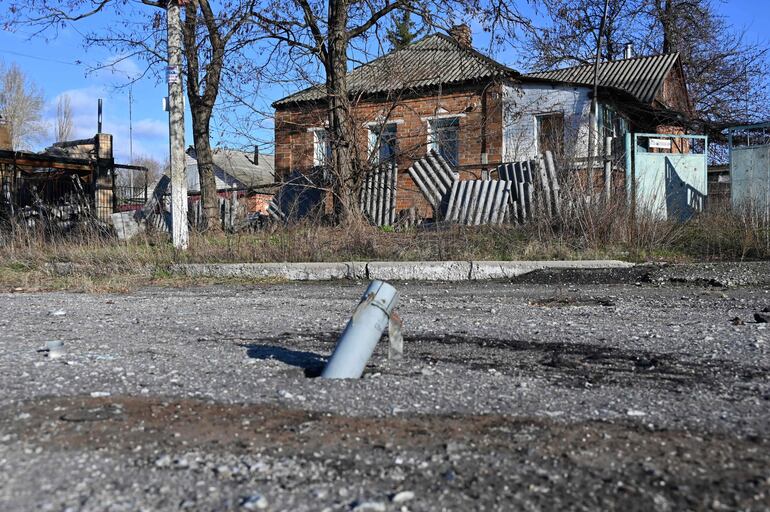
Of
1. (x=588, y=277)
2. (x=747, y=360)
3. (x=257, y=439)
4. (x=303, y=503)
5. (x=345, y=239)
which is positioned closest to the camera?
(x=303, y=503)

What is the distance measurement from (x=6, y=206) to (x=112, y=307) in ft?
37.5

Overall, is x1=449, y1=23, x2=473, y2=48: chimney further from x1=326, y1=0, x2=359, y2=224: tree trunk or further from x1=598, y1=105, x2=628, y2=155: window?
x1=598, y1=105, x2=628, y2=155: window

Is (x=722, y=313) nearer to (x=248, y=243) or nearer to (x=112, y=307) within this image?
(x=112, y=307)

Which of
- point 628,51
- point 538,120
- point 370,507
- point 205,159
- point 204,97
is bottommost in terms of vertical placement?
point 370,507

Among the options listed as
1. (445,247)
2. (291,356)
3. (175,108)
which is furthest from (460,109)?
(291,356)

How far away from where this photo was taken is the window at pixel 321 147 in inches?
488

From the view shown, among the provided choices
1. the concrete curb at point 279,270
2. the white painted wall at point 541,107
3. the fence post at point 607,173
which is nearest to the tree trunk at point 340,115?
the concrete curb at point 279,270

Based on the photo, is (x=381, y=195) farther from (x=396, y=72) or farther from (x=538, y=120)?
(x=538, y=120)

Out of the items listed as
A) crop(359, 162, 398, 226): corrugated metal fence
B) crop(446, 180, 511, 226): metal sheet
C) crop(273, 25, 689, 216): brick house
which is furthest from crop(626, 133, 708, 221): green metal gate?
crop(359, 162, 398, 226): corrugated metal fence

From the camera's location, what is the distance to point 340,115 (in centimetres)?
1201

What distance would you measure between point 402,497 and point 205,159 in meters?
12.0

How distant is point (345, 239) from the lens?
8.98 meters

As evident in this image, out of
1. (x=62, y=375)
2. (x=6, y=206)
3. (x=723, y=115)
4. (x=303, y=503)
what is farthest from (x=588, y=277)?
(x=723, y=115)

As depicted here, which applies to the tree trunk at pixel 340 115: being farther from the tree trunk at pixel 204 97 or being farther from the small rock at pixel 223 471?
the small rock at pixel 223 471
